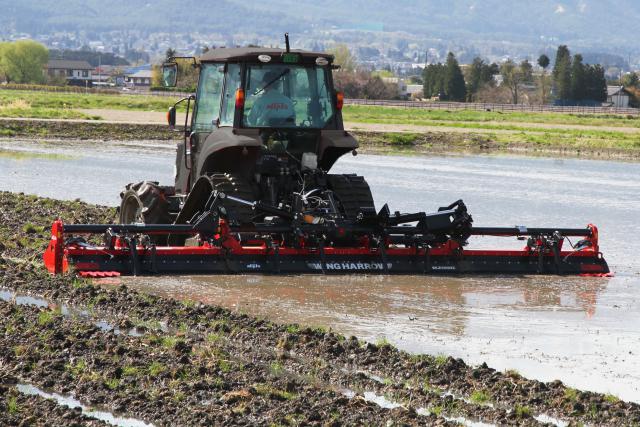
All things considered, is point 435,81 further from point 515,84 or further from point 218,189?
point 218,189

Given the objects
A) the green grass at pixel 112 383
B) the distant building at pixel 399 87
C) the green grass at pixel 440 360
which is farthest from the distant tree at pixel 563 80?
the green grass at pixel 112 383

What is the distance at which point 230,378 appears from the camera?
27.0 ft

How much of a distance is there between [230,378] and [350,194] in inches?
221

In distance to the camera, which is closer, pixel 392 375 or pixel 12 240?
pixel 392 375

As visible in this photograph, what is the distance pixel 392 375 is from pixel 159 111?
61459mm

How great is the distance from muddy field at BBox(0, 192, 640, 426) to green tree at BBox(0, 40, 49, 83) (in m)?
139

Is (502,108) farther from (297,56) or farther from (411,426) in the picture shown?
(411,426)

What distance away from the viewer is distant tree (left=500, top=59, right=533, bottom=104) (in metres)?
137

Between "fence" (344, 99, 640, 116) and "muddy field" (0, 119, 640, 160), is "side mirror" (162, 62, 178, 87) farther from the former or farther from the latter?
"fence" (344, 99, 640, 116)

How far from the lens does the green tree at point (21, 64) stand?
145m

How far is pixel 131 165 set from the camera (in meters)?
30.5

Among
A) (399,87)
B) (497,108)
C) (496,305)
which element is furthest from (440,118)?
(399,87)

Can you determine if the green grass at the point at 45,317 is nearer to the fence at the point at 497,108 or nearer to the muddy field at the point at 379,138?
the muddy field at the point at 379,138

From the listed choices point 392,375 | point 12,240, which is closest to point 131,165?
point 12,240
